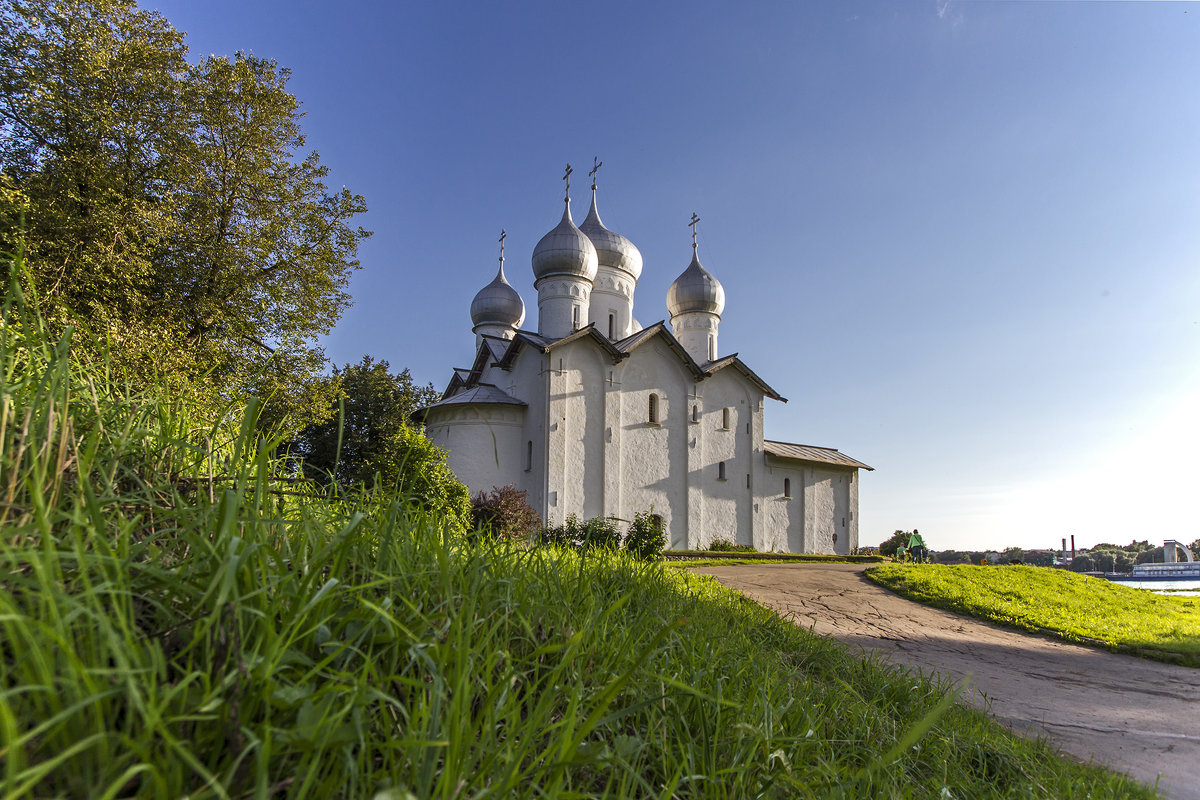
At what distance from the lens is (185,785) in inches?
35.0

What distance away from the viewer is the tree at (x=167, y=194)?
10.4 metres

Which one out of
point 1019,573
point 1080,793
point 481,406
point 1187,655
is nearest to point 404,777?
point 1080,793

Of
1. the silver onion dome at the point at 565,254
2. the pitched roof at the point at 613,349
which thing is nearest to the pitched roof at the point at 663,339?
the pitched roof at the point at 613,349

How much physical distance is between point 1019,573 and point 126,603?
16.9m

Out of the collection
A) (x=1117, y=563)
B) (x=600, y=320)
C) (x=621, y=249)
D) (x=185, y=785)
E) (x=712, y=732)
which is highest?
(x=621, y=249)

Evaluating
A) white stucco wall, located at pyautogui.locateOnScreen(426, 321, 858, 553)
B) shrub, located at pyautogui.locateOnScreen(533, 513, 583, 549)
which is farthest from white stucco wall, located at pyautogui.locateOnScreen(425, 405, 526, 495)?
shrub, located at pyautogui.locateOnScreen(533, 513, 583, 549)

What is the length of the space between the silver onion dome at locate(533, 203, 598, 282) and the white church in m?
0.04

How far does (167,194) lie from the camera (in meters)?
12.0

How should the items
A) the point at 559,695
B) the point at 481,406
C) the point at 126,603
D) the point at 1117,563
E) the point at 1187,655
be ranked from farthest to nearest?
1. the point at 1117,563
2. the point at 481,406
3. the point at 1187,655
4. the point at 559,695
5. the point at 126,603

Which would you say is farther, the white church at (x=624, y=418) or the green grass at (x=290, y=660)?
the white church at (x=624, y=418)

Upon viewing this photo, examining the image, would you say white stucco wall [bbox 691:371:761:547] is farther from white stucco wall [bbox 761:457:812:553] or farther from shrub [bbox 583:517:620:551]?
shrub [bbox 583:517:620:551]

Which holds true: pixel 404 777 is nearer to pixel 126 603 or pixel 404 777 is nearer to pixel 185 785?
pixel 185 785

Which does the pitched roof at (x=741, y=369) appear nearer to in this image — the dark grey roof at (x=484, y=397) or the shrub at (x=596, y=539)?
the dark grey roof at (x=484, y=397)

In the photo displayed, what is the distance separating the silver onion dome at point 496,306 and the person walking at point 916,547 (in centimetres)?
1759
